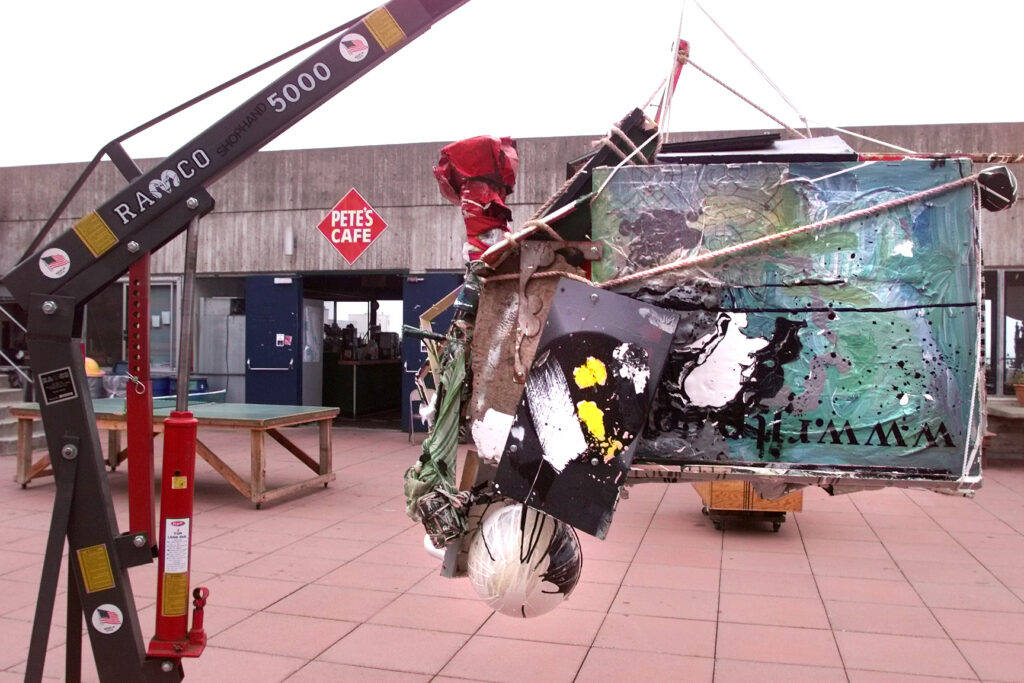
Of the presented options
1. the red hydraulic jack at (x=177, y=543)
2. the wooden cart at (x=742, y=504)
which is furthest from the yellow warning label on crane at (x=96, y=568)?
the wooden cart at (x=742, y=504)

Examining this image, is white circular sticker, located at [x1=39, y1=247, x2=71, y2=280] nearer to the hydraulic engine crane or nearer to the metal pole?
the hydraulic engine crane

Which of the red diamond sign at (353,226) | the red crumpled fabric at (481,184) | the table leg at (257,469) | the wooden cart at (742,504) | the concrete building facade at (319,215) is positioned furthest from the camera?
the red diamond sign at (353,226)

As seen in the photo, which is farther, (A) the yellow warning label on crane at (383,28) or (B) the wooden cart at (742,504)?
(B) the wooden cart at (742,504)

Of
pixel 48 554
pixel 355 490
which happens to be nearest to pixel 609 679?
pixel 48 554

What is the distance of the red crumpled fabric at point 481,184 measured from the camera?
2.70 meters

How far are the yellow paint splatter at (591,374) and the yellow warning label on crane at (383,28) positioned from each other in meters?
1.34

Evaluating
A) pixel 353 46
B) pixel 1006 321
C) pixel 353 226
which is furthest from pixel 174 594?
pixel 1006 321

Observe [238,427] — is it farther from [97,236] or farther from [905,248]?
[905,248]

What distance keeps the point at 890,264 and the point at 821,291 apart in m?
0.17

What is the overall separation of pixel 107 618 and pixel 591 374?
192 centimetres

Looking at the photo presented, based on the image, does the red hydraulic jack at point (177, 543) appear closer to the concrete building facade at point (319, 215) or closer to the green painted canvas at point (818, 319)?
the green painted canvas at point (818, 319)

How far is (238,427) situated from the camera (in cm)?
809

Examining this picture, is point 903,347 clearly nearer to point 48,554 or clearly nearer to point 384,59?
point 384,59

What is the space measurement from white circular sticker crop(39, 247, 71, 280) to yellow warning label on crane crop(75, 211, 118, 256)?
0.08m
